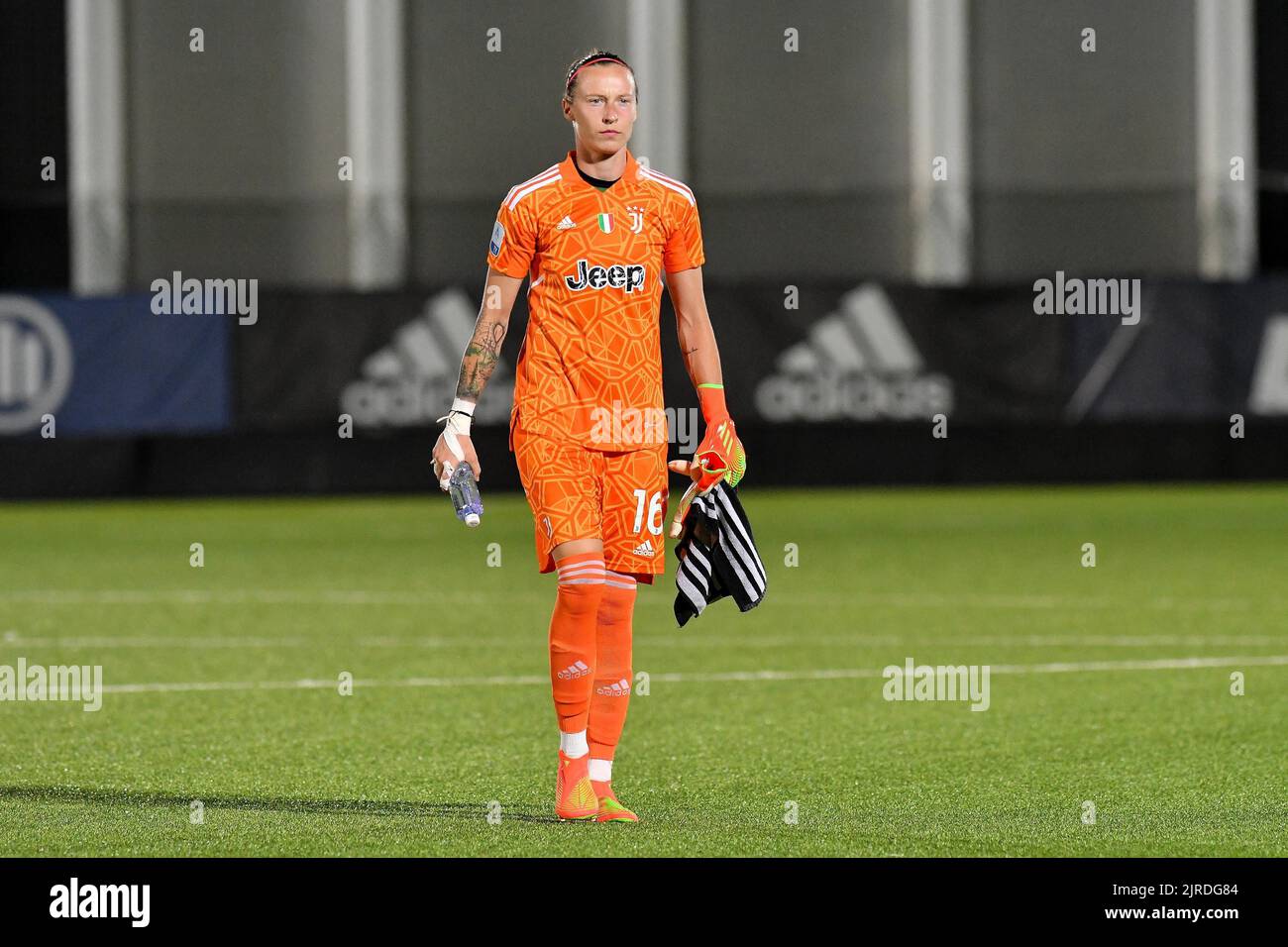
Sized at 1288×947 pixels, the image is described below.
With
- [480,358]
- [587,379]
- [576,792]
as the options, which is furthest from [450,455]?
[576,792]

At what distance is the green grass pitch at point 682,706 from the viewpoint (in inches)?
278

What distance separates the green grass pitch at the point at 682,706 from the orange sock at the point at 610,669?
11.1 inches

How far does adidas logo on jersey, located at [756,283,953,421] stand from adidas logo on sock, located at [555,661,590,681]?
18.0 meters

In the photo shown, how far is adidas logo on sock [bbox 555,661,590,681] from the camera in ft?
23.4

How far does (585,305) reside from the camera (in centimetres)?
706

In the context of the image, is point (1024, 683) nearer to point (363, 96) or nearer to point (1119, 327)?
point (1119, 327)

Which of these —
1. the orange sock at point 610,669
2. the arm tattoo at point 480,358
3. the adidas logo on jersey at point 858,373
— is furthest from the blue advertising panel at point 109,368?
the orange sock at point 610,669

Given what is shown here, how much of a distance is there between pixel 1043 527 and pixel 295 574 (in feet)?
23.4

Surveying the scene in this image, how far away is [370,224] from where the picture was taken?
29.7 meters

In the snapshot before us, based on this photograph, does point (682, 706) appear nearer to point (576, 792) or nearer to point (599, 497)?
point (576, 792)

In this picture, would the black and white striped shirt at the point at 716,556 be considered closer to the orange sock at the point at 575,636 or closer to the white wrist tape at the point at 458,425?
the orange sock at the point at 575,636

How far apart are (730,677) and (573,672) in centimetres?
415

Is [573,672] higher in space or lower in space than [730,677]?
higher
